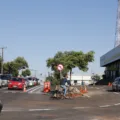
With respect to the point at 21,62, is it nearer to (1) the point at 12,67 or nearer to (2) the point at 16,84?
(1) the point at 12,67


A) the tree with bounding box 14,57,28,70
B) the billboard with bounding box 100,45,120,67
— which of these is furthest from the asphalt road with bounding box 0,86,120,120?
the tree with bounding box 14,57,28,70

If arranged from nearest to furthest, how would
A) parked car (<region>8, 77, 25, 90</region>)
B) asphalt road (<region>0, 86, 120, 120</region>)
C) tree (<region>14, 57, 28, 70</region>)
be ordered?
1. asphalt road (<region>0, 86, 120, 120</region>)
2. parked car (<region>8, 77, 25, 90</region>)
3. tree (<region>14, 57, 28, 70</region>)

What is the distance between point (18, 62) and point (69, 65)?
4526cm

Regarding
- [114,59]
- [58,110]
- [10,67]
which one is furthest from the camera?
[10,67]

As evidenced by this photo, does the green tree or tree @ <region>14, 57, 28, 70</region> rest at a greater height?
tree @ <region>14, 57, 28, 70</region>

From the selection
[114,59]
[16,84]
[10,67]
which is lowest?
[16,84]

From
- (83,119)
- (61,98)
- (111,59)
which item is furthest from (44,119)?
(111,59)

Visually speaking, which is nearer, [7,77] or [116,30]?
[7,77]

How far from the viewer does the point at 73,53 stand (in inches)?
3551

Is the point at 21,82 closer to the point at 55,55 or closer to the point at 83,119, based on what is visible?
the point at 83,119

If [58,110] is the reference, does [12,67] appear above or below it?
above

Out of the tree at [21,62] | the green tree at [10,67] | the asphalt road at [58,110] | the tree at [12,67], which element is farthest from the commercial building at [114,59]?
the asphalt road at [58,110]

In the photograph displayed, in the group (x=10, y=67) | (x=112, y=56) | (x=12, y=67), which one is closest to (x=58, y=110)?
(x=112, y=56)

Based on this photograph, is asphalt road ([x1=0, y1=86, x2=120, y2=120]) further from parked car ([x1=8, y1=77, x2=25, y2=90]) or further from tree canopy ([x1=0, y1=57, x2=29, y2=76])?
tree canopy ([x1=0, y1=57, x2=29, y2=76])
